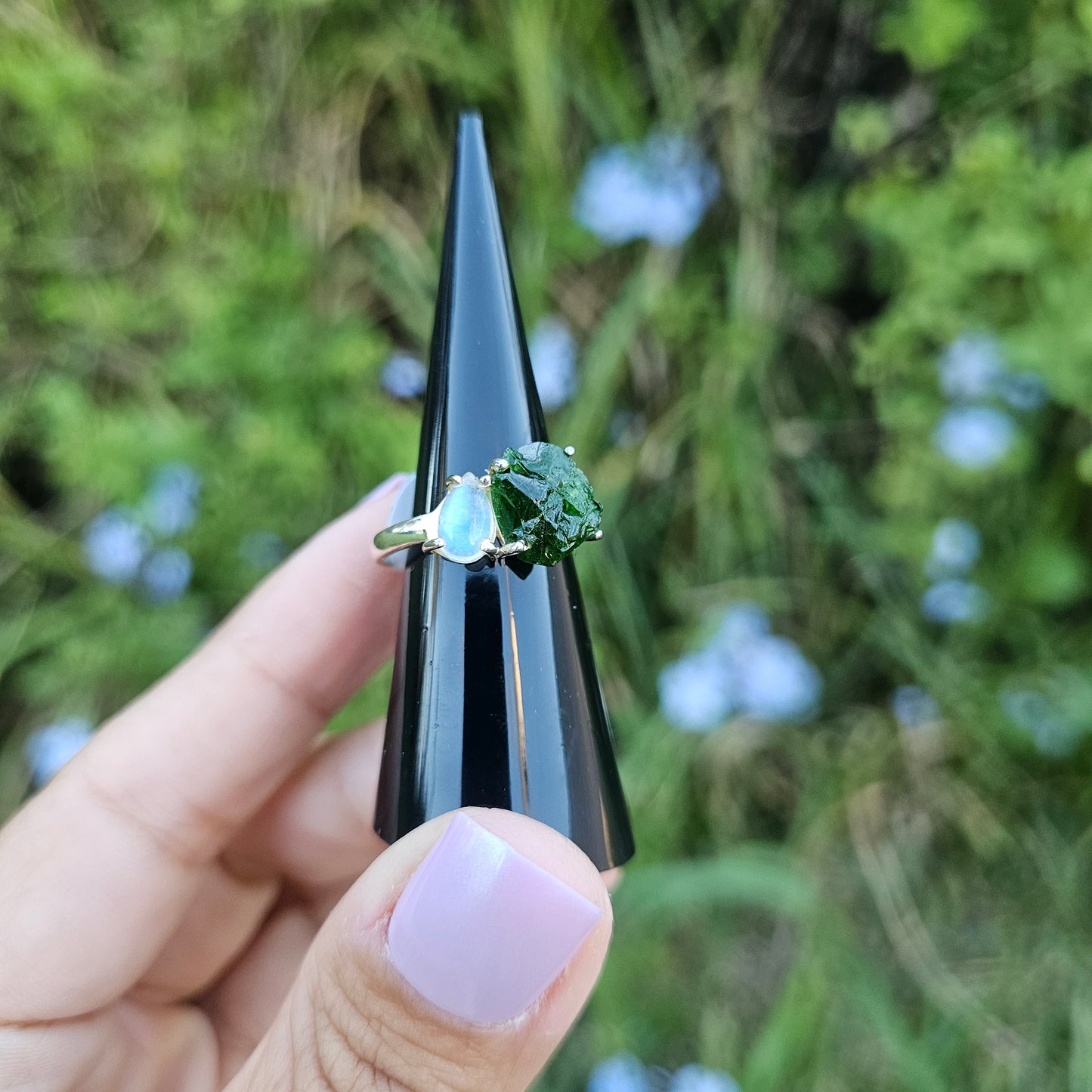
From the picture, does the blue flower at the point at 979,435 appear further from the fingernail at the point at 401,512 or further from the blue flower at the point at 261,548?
the blue flower at the point at 261,548

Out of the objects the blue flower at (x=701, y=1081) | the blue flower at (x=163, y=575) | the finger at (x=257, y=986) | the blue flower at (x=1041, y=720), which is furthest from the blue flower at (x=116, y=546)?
the blue flower at (x=1041, y=720)

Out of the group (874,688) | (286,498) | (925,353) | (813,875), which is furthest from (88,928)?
(925,353)

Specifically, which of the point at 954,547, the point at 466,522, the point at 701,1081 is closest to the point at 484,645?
the point at 466,522

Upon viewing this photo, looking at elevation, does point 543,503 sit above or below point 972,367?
above

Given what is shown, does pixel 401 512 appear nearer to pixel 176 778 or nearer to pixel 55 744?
pixel 176 778

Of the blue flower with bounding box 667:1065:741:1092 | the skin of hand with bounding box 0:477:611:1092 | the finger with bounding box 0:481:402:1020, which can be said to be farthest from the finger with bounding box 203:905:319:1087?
the blue flower with bounding box 667:1065:741:1092

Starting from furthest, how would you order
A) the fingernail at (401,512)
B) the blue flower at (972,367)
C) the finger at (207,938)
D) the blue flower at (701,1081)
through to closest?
the blue flower at (972,367)
the blue flower at (701,1081)
the finger at (207,938)
the fingernail at (401,512)
